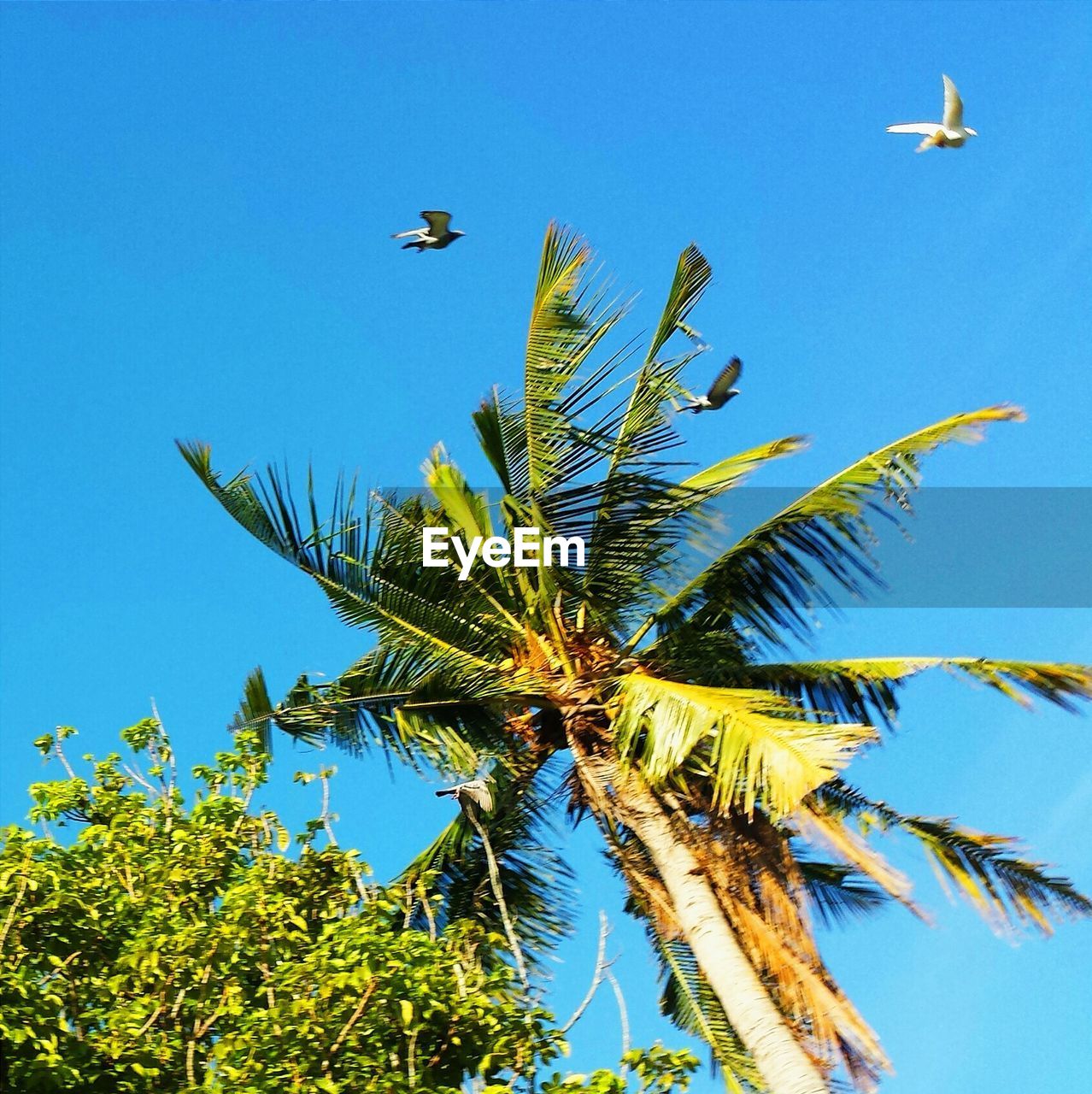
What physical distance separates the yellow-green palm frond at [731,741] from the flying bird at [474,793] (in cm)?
110

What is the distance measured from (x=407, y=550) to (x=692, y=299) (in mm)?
2862

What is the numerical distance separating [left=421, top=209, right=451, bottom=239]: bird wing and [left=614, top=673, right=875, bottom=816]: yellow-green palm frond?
386cm

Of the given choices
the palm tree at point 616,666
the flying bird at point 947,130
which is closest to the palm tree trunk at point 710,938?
the palm tree at point 616,666

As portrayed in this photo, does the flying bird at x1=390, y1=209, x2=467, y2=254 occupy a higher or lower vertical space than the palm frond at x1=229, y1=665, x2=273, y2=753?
higher

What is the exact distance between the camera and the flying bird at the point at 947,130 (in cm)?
1284

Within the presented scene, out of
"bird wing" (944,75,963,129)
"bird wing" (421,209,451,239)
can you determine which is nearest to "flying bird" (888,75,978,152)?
"bird wing" (944,75,963,129)

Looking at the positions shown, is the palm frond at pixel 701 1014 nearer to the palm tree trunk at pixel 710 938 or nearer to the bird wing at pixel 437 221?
the palm tree trunk at pixel 710 938

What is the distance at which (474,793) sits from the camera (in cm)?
1166

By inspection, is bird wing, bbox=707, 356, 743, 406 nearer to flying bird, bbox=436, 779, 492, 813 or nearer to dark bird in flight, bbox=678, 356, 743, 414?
dark bird in flight, bbox=678, 356, 743, 414

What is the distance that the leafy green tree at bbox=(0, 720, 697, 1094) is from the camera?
880 cm

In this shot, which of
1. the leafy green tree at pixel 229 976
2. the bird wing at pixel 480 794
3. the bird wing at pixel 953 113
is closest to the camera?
the leafy green tree at pixel 229 976

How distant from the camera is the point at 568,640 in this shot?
1193cm

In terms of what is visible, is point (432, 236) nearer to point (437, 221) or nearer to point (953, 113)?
point (437, 221)

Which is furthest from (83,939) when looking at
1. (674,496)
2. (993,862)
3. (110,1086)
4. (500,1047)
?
(993,862)
